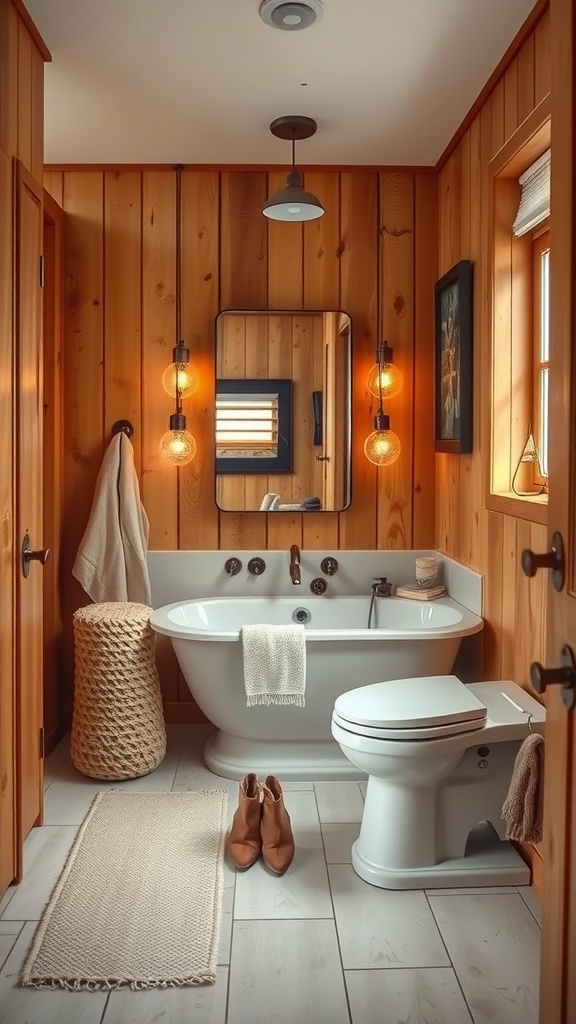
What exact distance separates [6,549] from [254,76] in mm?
1758

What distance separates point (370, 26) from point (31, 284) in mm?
1258

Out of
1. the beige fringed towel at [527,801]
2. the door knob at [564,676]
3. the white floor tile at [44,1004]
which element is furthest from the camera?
the beige fringed towel at [527,801]

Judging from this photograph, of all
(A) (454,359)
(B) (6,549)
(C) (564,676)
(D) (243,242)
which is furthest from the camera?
(D) (243,242)

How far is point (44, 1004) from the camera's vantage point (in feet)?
6.31

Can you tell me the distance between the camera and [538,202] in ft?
8.55

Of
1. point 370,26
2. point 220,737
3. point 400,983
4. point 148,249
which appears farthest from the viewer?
point 148,249

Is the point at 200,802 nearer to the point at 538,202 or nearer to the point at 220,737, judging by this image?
the point at 220,737

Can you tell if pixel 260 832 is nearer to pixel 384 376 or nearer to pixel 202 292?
pixel 384 376

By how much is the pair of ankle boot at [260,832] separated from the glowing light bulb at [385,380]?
1842mm

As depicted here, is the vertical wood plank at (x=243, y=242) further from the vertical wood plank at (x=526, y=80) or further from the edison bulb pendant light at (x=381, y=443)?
the vertical wood plank at (x=526, y=80)

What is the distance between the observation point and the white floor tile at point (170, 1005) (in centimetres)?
187

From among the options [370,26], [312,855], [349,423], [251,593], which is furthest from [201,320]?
[312,855]

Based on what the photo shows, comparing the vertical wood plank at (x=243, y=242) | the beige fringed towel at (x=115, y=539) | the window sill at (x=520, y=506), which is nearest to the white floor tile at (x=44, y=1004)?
the window sill at (x=520, y=506)

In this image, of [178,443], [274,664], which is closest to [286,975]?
[274,664]
